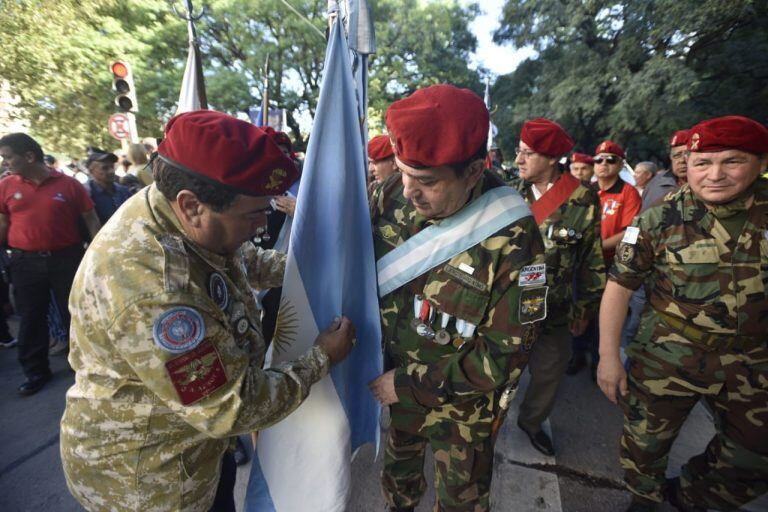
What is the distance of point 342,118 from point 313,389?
3.52 feet

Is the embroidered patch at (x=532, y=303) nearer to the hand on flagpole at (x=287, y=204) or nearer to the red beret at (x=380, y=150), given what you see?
the hand on flagpole at (x=287, y=204)

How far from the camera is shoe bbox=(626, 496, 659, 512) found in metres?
2.21

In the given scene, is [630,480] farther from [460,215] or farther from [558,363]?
[460,215]

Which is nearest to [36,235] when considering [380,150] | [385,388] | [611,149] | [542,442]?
[380,150]

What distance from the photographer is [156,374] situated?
40.1 inches

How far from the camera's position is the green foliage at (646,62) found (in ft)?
33.7

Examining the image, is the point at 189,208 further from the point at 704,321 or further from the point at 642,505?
the point at 642,505

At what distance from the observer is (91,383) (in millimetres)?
1199

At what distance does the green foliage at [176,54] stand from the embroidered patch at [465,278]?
27.2 ft

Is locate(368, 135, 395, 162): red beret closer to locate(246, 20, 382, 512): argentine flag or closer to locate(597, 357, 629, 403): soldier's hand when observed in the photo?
locate(246, 20, 382, 512): argentine flag

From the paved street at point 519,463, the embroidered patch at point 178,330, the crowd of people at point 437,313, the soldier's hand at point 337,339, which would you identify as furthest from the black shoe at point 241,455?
the embroidered patch at point 178,330

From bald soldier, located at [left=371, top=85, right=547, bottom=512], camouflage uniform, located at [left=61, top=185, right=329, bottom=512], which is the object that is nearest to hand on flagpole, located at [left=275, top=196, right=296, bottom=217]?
bald soldier, located at [left=371, top=85, right=547, bottom=512]

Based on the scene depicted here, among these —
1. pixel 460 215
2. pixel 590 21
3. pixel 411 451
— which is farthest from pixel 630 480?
pixel 590 21

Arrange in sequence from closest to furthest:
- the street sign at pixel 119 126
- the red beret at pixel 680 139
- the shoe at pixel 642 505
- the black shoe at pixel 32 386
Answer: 1. the shoe at pixel 642 505
2. the black shoe at pixel 32 386
3. the red beret at pixel 680 139
4. the street sign at pixel 119 126
